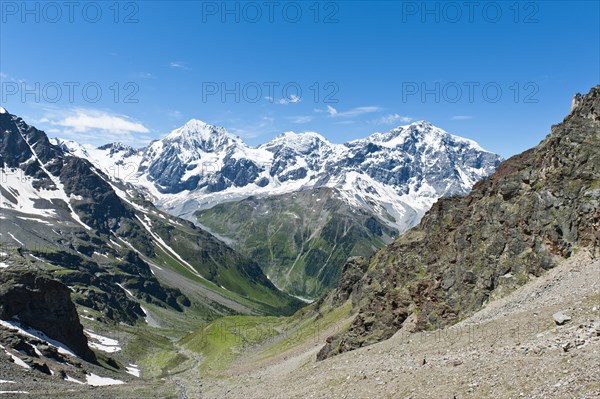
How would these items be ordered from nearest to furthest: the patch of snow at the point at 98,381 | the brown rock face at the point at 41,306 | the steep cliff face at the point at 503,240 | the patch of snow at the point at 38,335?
the steep cliff face at the point at 503,240, the patch of snow at the point at 98,381, the patch of snow at the point at 38,335, the brown rock face at the point at 41,306

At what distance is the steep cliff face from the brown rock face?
7704cm

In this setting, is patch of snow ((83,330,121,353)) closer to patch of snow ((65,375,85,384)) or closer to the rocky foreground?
patch of snow ((65,375,85,384))

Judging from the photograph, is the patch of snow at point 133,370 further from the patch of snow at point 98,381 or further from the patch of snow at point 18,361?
the patch of snow at point 18,361

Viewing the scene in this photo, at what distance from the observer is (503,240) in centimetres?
6631

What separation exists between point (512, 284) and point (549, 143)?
2401cm

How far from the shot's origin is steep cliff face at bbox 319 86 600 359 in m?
58.7

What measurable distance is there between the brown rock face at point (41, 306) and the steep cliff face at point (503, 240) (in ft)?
253

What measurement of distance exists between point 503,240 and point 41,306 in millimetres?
110521

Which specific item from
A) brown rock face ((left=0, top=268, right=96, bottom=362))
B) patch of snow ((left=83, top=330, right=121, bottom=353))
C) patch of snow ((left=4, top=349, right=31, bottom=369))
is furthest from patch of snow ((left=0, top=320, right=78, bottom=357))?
patch of snow ((left=83, top=330, right=121, bottom=353))

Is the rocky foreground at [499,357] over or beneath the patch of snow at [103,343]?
over

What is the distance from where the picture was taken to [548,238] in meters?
59.2

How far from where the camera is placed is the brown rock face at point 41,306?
114 metres

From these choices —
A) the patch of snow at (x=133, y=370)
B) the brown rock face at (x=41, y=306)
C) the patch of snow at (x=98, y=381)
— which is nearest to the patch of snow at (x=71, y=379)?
the patch of snow at (x=98, y=381)

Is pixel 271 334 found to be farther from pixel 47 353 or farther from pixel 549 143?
pixel 549 143
